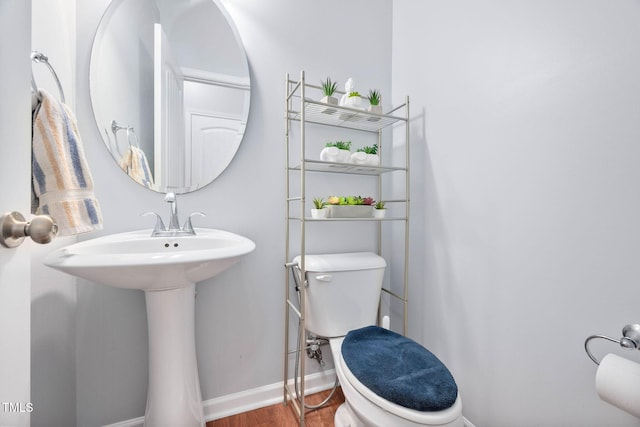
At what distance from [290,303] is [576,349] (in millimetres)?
1060

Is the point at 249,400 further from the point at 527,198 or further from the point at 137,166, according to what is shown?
the point at 527,198

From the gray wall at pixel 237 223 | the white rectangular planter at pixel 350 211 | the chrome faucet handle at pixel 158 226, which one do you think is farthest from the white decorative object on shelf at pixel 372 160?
the chrome faucet handle at pixel 158 226

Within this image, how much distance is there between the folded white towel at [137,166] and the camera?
44.9 inches

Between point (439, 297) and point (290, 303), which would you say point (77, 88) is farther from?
point (439, 297)

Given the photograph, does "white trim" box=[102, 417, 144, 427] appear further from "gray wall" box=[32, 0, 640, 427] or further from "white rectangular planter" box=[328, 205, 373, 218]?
"white rectangular planter" box=[328, 205, 373, 218]

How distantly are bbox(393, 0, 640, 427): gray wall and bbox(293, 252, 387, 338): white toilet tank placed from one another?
0.93 feet

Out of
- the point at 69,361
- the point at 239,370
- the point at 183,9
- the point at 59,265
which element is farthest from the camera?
the point at 239,370

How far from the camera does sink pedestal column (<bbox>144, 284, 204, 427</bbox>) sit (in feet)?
3.24

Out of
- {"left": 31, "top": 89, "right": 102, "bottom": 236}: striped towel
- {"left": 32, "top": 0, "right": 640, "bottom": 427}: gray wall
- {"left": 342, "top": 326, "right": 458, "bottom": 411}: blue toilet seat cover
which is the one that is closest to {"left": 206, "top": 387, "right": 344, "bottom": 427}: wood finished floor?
{"left": 32, "top": 0, "right": 640, "bottom": 427}: gray wall

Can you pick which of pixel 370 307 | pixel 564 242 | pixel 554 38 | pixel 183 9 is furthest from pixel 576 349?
pixel 183 9

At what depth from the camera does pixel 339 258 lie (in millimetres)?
1339

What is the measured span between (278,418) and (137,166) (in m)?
1.29

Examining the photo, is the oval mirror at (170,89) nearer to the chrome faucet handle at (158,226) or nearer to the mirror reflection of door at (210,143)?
the mirror reflection of door at (210,143)

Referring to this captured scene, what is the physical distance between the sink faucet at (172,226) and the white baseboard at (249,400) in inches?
31.5
